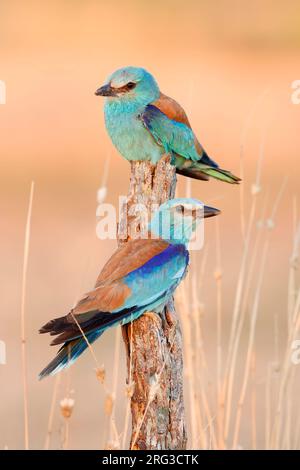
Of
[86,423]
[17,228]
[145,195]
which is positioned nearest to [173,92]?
[17,228]

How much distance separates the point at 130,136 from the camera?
22.8 ft

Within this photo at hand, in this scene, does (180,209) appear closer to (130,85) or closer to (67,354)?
(67,354)

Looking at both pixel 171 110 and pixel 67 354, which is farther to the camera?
pixel 171 110

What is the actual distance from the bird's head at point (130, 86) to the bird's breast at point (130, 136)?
8 centimetres

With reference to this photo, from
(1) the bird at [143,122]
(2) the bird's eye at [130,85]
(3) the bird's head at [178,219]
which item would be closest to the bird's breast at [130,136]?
(1) the bird at [143,122]

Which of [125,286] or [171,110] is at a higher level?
[171,110]

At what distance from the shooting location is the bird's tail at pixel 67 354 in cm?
505

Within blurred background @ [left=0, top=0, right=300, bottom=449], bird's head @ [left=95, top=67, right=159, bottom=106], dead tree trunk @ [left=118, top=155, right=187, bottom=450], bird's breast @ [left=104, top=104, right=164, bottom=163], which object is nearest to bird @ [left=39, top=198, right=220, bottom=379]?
dead tree trunk @ [left=118, top=155, right=187, bottom=450]

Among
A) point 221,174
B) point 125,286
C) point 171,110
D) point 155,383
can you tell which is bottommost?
point 155,383

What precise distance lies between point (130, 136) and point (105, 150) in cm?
904

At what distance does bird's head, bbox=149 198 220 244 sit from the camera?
215 inches

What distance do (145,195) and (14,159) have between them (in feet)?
33.3

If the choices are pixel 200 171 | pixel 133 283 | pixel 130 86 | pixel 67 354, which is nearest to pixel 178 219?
pixel 133 283

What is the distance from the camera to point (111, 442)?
16.2 feet
